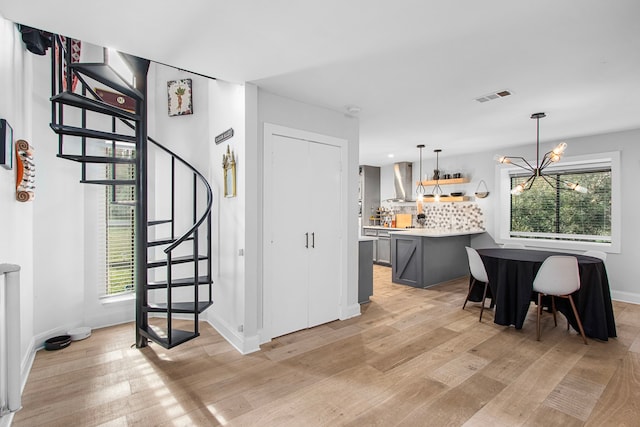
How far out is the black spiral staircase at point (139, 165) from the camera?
8.35ft

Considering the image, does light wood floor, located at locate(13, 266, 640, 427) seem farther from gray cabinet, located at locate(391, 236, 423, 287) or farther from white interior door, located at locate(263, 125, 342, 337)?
gray cabinet, located at locate(391, 236, 423, 287)

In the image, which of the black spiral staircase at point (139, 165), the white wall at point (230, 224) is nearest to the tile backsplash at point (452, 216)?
the white wall at point (230, 224)

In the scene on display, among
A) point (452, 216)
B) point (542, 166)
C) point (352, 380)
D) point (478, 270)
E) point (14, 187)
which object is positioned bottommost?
point (352, 380)

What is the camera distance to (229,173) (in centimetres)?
326

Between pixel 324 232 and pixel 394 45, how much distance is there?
2.07 metres

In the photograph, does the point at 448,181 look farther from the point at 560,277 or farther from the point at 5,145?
the point at 5,145

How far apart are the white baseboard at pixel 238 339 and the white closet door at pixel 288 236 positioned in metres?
0.31


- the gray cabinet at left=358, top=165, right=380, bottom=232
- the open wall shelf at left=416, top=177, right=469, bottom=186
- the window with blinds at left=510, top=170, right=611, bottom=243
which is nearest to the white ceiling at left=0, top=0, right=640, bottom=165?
the window with blinds at left=510, top=170, right=611, bottom=243

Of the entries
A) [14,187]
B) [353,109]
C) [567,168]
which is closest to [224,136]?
[353,109]

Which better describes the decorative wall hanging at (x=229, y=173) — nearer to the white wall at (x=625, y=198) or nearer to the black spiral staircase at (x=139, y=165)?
the black spiral staircase at (x=139, y=165)

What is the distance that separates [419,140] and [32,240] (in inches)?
209

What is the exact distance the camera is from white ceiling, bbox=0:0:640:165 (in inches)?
74.7

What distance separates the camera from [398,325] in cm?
366

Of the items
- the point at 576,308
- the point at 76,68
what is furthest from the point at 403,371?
the point at 76,68
